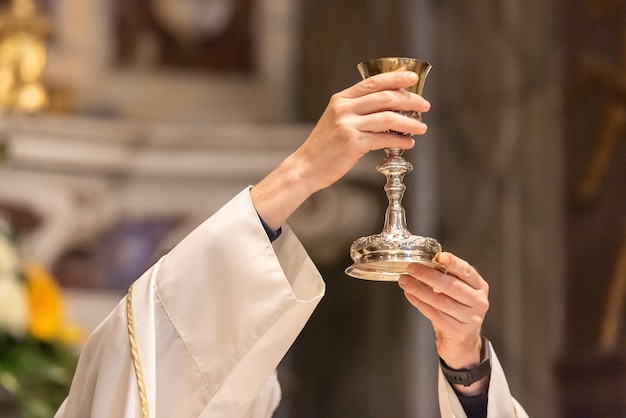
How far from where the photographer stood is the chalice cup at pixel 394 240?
2.00 metres

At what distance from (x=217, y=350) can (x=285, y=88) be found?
352 cm

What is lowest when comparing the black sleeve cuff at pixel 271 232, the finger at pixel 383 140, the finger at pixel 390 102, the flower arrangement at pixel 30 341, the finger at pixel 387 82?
the flower arrangement at pixel 30 341

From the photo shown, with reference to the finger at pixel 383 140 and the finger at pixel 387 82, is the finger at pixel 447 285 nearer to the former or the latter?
the finger at pixel 383 140

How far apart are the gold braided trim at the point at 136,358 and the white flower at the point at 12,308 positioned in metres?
1.09

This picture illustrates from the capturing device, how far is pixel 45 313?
3.33m

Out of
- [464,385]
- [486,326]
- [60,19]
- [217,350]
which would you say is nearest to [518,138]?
[486,326]

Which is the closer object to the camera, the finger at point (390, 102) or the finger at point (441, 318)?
the finger at point (390, 102)

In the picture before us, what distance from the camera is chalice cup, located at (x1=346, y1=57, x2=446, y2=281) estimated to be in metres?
2.00

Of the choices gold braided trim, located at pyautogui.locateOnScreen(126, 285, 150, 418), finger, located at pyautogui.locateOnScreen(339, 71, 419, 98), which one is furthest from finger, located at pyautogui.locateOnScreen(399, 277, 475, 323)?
gold braided trim, located at pyautogui.locateOnScreen(126, 285, 150, 418)

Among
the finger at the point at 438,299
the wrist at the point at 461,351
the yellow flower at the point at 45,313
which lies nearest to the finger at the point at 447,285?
the finger at the point at 438,299

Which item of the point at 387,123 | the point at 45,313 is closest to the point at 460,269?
the point at 387,123

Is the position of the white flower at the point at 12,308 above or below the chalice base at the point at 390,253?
below

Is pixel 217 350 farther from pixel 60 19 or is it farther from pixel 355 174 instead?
pixel 60 19

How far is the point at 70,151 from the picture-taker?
4.80 m
